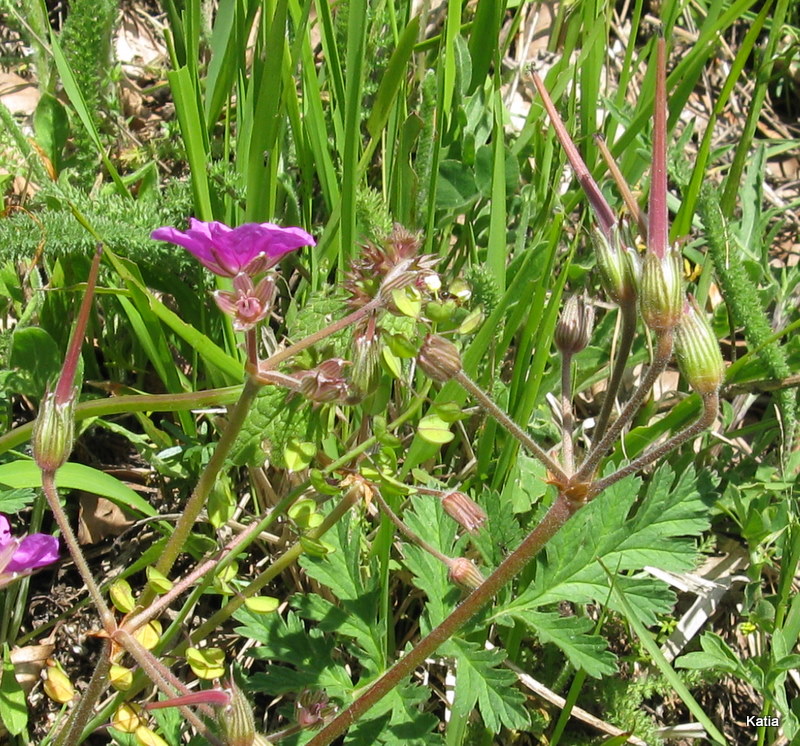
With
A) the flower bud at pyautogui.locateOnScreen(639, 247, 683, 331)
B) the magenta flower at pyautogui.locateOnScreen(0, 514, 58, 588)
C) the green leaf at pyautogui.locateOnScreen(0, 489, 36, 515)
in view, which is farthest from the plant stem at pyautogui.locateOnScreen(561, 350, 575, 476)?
the green leaf at pyautogui.locateOnScreen(0, 489, 36, 515)

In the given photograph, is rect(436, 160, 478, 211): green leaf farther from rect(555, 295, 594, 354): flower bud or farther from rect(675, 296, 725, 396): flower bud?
rect(675, 296, 725, 396): flower bud

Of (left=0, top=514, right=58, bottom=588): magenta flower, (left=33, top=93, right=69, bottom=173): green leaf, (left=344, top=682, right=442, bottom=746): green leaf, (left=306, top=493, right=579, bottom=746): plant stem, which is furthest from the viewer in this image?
(left=33, top=93, right=69, bottom=173): green leaf

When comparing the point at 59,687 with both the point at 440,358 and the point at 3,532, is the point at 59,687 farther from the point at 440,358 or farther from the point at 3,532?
the point at 440,358

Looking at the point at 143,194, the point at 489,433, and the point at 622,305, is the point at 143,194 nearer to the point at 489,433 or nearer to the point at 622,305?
the point at 489,433

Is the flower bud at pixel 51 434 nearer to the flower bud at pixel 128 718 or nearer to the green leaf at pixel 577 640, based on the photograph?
the flower bud at pixel 128 718

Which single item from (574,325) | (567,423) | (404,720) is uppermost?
(574,325)

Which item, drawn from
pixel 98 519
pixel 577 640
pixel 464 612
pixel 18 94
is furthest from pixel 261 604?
pixel 18 94

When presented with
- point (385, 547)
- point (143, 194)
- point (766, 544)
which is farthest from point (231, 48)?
point (766, 544)
